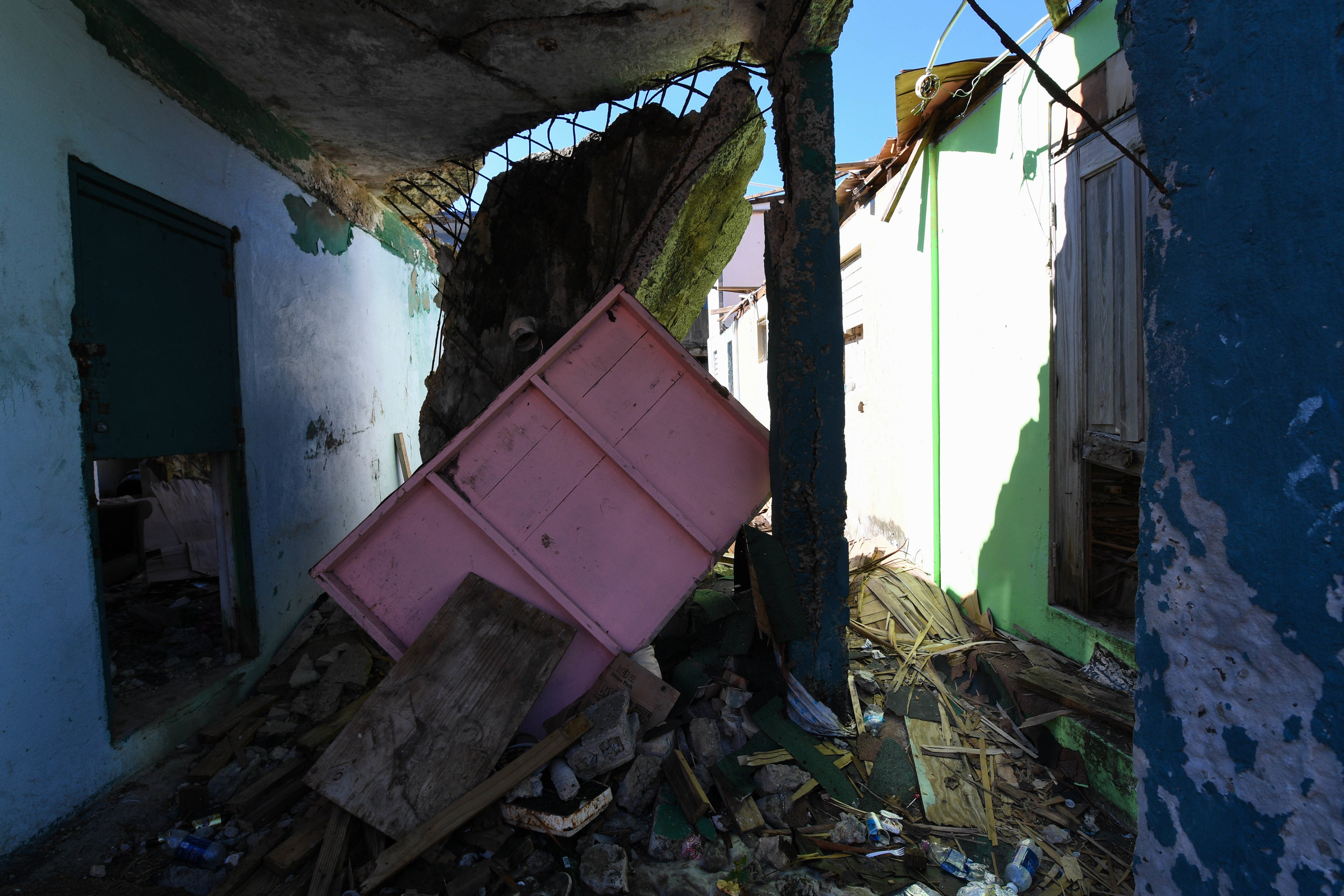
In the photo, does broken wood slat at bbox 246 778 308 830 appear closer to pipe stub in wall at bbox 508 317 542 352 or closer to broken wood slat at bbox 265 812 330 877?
broken wood slat at bbox 265 812 330 877

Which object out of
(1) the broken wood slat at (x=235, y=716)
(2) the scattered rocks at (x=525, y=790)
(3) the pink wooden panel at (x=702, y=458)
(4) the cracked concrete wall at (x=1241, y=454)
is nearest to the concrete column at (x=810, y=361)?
(3) the pink wooden panel at (x=702, y=458)

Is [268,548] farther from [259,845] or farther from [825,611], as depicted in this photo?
[825,611]

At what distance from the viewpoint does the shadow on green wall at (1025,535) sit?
13.5 ft

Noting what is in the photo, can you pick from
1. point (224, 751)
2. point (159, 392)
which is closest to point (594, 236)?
point (159, 392)

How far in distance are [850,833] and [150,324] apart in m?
4.32

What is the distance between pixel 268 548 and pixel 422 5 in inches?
140

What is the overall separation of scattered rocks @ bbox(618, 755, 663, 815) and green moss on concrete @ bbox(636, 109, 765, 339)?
299cm

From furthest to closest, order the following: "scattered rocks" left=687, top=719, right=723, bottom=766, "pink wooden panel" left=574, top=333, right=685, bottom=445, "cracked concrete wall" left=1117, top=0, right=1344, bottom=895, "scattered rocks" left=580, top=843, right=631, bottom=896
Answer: "pink wooden panel" left=574, top=333, right=685, bottom=445, "scattered rocks" left=687, top=719, right=723, bottom=766, "scattered rocks" left=580, top=843, right=631, bottom=896, "cracked concrete wall" left=1117, top=0, right=1344, bottom=895

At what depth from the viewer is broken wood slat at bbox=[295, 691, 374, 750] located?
3.32m

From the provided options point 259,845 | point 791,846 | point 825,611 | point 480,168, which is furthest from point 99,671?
point 480,168

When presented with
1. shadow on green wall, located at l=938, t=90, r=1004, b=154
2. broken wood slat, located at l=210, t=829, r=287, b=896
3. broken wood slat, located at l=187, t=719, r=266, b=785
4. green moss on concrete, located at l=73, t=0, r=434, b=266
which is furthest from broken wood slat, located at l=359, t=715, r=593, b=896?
shadow on green wall, located at l=938, t=90, r=1004, b=154

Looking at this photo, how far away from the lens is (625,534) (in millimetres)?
3426

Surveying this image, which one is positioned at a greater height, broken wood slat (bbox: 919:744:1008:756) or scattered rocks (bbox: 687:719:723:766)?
scattered rocks (bbox: 687:719:723:766)

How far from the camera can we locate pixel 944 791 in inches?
124
